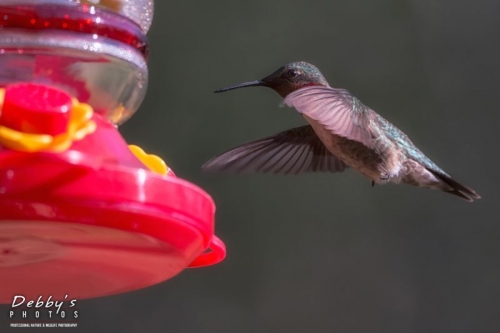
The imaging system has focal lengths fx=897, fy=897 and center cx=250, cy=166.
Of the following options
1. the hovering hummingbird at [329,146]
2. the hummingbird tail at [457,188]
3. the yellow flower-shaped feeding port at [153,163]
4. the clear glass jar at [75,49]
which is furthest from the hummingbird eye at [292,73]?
the yellow flower-shaped feeding port at [153,163]

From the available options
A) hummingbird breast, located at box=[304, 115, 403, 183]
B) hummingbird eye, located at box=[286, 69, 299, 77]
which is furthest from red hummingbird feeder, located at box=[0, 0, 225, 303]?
hummingbird breast, located at box=[304, 115, 403, 183]

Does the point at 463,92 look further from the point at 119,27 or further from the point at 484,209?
the point at 119,27

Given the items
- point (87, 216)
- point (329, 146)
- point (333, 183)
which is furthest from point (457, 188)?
point (87, 216)

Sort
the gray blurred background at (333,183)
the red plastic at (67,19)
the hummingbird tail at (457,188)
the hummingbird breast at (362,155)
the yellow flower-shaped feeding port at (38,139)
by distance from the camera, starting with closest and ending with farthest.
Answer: the yellow flower-shaped feeding port at (38,139), the red plastic at (67,19), the hummingbird breast at (362,155), the hummingbird tail at (457,188), the gray blurred background at (333,183)

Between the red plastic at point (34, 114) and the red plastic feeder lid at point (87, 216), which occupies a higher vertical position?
the red plastic at point (34, 114)

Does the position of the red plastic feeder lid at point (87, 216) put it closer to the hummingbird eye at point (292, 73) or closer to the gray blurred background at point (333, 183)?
the hummingbird eye at point (292, 73)

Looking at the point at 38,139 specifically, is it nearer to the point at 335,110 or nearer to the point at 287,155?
the point at 335,110
